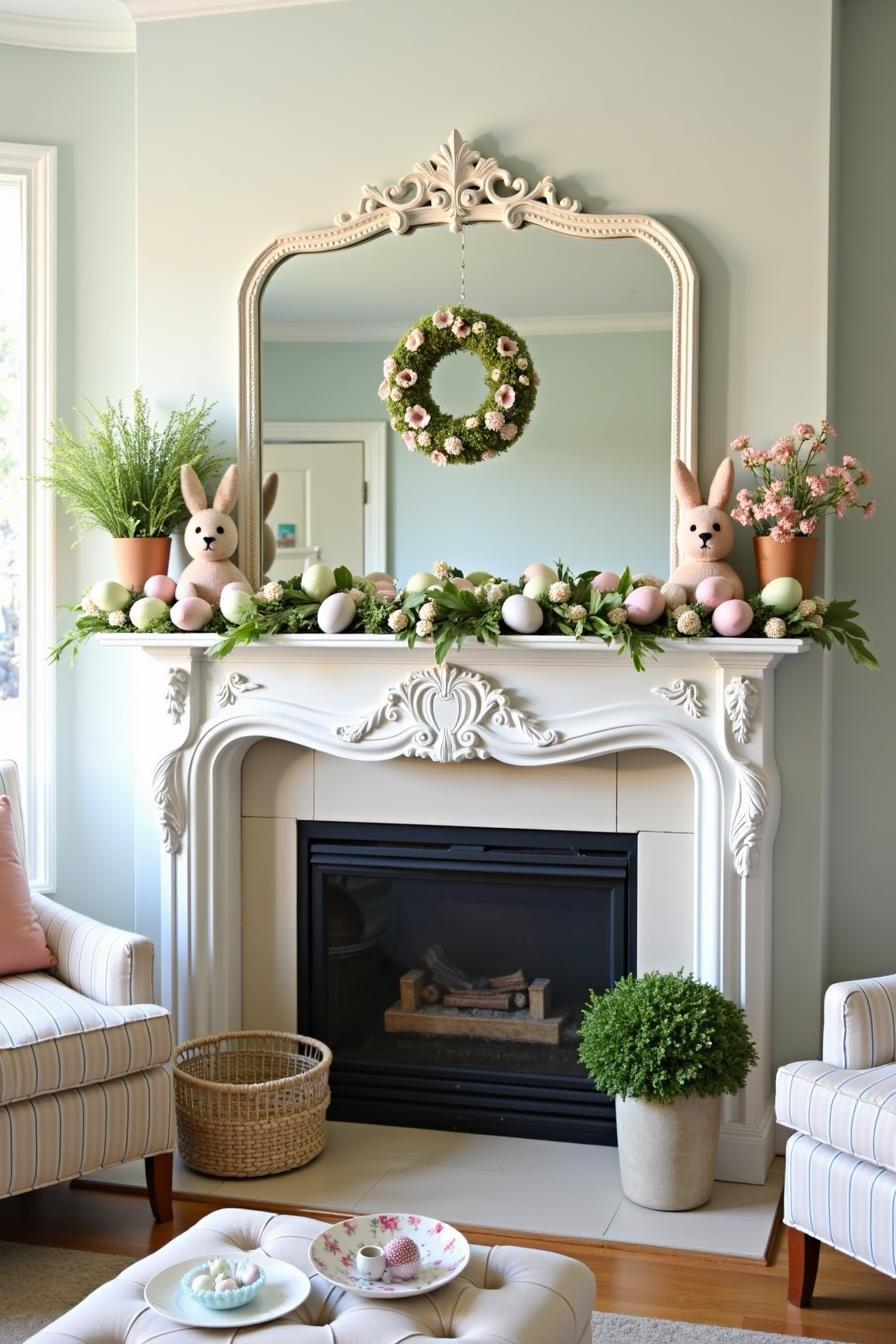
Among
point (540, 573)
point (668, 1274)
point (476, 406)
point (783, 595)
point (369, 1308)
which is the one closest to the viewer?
point (369, 1308)

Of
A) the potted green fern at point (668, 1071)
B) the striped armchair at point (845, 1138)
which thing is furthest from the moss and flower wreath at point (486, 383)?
the striped armchair at point (845, 1138)

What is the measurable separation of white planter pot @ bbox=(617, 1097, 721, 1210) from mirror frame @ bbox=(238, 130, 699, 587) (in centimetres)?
120

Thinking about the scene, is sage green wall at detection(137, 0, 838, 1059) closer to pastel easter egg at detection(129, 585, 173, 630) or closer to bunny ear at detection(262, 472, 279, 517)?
bunny ear at detection(262, 472, 279, 517)

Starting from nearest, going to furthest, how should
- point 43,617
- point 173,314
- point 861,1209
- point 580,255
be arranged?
point 861,1209 → point 580,255 → point 173,314 → point 43,617

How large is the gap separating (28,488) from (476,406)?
1.36 metres

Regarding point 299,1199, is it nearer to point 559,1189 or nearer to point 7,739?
point 559,1189

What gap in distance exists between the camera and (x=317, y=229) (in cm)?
341

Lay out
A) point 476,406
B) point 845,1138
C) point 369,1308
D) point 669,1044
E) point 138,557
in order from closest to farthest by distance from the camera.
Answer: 1. point 369,1308
2. point 845,1138
3. point 669,1044
4. point 476,406
5. point 138,557

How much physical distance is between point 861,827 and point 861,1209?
43.1 inches

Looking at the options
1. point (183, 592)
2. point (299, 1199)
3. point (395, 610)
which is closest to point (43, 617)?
point (183, 592)

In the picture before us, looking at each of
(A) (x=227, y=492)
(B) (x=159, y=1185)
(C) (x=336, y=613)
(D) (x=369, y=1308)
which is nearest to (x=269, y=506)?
(A) (x=227, y=492)

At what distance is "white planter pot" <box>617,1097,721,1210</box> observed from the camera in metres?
2.91

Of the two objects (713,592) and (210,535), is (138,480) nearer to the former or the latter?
(210,535)

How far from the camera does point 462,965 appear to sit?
353 cm
